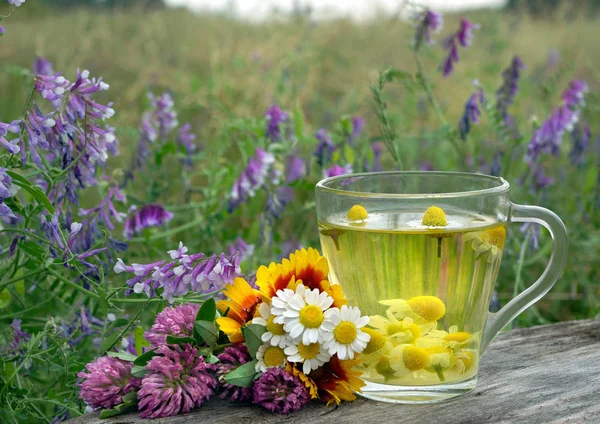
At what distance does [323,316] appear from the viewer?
1.06m

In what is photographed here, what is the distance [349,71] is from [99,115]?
5270mm

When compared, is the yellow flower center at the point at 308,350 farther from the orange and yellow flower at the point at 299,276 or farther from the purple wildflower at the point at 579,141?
the purple wildflower at the point at 579,141

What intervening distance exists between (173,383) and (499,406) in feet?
1.59

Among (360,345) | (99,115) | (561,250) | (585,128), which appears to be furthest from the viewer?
(585,128)

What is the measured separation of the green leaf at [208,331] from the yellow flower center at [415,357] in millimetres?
286

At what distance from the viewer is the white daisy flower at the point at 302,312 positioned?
1053 mm

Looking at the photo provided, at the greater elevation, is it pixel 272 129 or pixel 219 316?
pixel 272 129

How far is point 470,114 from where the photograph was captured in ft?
7.29

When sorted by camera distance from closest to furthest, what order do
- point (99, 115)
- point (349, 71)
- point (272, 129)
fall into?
point (99, 115) < point (272, 129) < point (349, 71)

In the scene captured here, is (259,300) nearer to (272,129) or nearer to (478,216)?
(478,216)

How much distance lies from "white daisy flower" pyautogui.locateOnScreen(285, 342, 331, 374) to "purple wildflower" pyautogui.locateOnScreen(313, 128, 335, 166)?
1.20 meters

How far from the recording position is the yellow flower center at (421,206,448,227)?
105cm

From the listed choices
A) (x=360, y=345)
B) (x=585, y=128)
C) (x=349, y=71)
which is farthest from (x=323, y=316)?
(x=349, y=71)

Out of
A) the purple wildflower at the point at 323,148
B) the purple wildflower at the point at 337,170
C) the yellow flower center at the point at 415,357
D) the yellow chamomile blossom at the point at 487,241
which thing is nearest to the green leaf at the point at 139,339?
the yellow flower center at the point at 415,357
